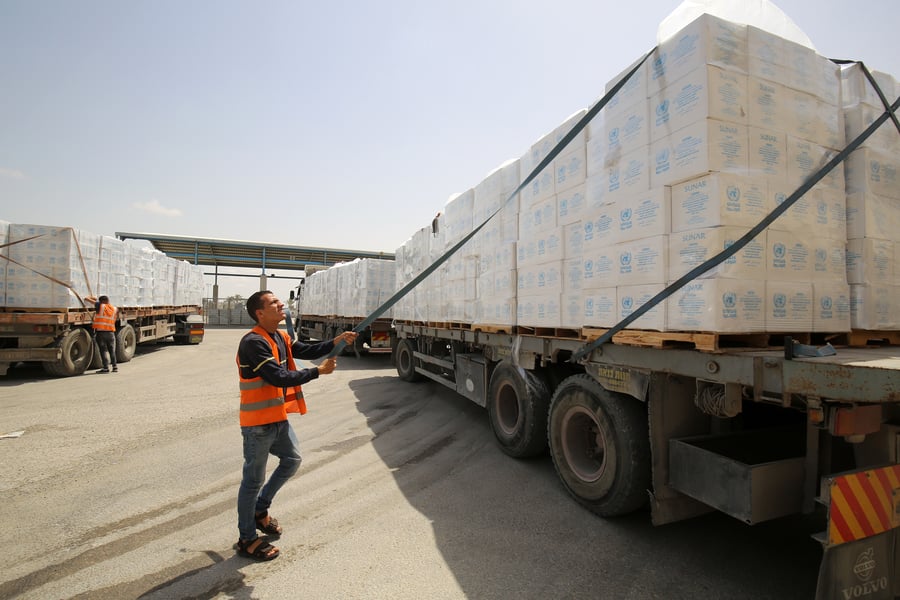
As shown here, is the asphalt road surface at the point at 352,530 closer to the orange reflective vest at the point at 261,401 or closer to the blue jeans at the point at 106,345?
the orange reflective vest at the point at 261,401

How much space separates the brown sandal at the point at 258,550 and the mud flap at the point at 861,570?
284 centimetres

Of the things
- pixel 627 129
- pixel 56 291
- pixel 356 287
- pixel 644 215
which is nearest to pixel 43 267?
pixel 56 291

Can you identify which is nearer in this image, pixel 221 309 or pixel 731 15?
pixel 731 15

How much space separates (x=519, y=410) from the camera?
446 centimetres

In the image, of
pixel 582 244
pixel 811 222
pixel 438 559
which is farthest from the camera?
pixel 582 244

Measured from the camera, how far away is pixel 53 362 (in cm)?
898

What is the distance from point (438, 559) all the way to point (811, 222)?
118 inches

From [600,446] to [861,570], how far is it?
1673mm

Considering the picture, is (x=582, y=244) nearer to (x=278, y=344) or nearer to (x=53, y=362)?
(x=278, y=344)

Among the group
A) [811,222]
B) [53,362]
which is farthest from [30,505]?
[53,362]

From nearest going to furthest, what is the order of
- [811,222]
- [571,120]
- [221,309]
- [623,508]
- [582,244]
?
[811,222] → [623,508] → [582,244] → [571,120] → [221,309]

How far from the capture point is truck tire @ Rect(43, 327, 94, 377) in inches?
355

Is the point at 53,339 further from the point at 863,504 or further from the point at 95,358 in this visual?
the point at 863,504

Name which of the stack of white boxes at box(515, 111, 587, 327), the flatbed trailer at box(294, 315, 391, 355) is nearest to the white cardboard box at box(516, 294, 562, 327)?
the stack of white boxes at box(515, 111, 587, 327)
